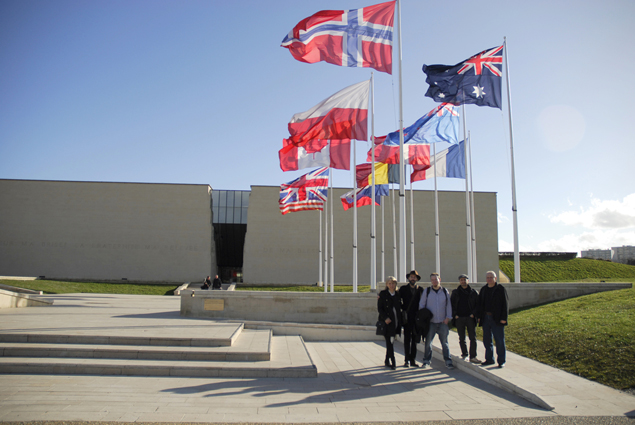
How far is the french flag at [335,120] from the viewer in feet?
46.4

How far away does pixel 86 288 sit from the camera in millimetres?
30406

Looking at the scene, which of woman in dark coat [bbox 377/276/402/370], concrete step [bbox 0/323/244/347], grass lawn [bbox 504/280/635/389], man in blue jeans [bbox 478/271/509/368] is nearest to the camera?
grass lawn [bbox 504/280/635/389]

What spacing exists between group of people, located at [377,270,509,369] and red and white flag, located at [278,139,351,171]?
871cm

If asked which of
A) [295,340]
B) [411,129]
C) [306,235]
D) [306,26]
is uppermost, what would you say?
[306,26]

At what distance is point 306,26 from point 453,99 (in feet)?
18.7

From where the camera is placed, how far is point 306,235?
39.6 metres

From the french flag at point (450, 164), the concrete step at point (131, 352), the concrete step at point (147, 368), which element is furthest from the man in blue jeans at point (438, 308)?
the french flag at point (450, 164)

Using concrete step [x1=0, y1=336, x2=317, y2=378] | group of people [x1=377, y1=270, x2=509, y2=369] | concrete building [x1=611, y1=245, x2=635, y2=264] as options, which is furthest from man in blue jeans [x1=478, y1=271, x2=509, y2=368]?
concrete building [x1=611, y1=245, x2=635, y2=264]

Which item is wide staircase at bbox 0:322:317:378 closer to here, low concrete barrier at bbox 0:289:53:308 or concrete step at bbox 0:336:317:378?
concrete step at bbox 0:336:317:378

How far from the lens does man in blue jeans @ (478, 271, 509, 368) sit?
7562 mm

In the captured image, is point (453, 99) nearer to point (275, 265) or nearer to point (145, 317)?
point (145, 317)

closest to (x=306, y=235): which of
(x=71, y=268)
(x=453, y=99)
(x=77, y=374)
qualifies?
(x=71, y=268)

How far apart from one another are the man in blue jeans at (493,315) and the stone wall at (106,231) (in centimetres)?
3394

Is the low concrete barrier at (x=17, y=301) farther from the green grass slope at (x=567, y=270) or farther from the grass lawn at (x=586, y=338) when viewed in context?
the green grass slope at (x=567, y=270)
